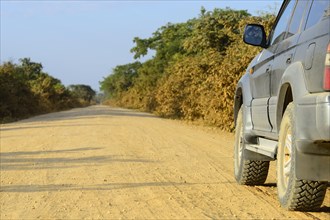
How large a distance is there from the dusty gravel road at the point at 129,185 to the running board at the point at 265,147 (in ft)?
1.77

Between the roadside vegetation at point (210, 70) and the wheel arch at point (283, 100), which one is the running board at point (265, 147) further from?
the roadside vegetation at point (210, 70)

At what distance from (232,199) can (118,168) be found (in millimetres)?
2901

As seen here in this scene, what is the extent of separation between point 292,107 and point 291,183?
0.65 m

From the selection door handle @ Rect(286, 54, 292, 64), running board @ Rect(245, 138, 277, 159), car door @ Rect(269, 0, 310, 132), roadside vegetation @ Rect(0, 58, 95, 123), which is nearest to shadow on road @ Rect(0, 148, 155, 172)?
running board @ Rect(245, 138, 277, 159)

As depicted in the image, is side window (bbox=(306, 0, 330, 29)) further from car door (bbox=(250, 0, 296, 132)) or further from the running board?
the running board

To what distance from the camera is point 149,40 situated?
5078 cm

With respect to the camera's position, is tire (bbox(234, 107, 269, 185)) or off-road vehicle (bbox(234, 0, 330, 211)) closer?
off-road vehicle (bbox(234, 0, 330, 211))

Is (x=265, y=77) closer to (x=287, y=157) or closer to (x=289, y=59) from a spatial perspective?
(x=289, y=59)

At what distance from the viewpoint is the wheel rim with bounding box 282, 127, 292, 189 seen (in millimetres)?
4656

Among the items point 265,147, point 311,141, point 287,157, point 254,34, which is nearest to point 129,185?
point 265,147

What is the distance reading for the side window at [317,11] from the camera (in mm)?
4323

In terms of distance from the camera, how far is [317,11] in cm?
460

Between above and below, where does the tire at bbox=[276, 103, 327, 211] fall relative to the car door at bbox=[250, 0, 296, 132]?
below

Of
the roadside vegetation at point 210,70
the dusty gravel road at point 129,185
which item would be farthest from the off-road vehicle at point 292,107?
the roadside vegetation at point 210,70
